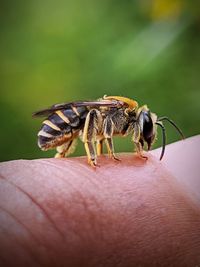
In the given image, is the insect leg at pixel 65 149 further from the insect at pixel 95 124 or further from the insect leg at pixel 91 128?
the insect leg at pixel 91 128

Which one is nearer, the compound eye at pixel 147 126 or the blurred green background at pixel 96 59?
the compound eye at pixel 147 126

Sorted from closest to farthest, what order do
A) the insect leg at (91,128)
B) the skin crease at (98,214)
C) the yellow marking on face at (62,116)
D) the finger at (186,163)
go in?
the skin crease at (98,214)
the finger at (186,163)
the insect leg at (91,128)
the yellow marking on face at (62,116)

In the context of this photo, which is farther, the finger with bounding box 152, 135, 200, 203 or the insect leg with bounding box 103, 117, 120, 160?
the insect leg with bounding box 103, 117, 120, 160

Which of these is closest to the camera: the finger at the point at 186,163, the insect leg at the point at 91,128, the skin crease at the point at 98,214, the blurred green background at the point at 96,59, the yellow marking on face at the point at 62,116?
A: the skin crease at the point at 98,214

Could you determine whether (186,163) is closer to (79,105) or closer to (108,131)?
(108,131)

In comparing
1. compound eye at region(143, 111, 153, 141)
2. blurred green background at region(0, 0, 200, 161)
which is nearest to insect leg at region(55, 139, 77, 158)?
compound eye at region(143, 111, 153, 141)

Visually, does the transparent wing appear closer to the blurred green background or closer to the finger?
the finger

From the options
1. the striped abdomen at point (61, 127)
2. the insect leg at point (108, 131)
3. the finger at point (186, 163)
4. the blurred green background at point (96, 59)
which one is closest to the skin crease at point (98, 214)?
the finger at point (186, 163)
